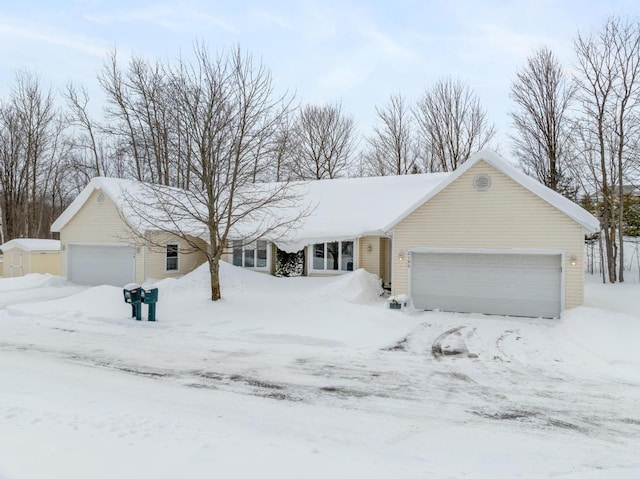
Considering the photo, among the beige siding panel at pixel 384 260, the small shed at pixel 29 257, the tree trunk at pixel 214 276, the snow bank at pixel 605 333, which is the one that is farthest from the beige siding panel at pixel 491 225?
the small shed at pixel 29 257

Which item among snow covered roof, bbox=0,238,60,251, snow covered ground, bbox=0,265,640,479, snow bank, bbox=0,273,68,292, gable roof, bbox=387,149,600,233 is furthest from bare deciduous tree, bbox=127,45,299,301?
snow covered roof, bbox=0,238,60,251

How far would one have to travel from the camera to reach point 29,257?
910 inches

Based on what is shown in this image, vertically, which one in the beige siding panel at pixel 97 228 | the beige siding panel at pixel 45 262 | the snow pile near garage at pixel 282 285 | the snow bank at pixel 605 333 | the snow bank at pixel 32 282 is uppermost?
the beige siding panel at pixel 97 228

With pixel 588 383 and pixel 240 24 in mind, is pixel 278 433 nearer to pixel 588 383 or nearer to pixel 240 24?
pixel 588 383

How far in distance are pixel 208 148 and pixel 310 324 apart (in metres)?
6.43

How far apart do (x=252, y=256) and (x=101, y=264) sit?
7.22 metres

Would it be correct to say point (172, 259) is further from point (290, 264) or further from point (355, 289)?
point (355, 289)

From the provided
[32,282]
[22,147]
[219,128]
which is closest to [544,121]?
[219,128]

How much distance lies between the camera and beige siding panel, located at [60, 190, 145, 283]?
19.1 meters

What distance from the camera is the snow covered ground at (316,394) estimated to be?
13.7ft

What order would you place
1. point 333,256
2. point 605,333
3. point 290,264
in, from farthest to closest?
point 290,264 → point 333,256 → point 605,333

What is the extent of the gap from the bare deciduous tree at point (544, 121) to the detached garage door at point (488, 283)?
13028mm

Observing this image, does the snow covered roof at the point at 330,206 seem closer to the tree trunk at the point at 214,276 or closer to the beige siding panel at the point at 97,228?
the beige siding panel at the point at 97,228

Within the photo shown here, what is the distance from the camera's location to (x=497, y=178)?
1338cm
